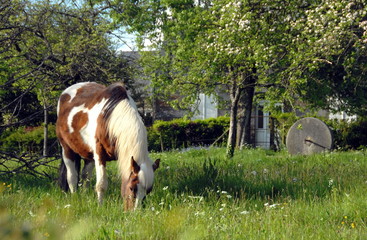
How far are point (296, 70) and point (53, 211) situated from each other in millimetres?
7418

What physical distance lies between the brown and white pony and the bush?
Answer: 46.7 feet

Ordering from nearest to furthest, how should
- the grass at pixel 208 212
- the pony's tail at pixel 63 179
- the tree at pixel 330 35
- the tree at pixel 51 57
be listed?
the grass at pixel 208 212 < the pony's tail at pixel 63 179 < the tree at pixel 51 57 < the tree at pixel 330 35

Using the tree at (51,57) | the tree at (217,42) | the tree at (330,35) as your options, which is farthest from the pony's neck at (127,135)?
the tree at (217,42)

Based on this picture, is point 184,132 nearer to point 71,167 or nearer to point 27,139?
point 27,139

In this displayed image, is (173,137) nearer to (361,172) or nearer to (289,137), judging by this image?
(289,137)

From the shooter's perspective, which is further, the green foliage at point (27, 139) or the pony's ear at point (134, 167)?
the green foliage at point (27, 139)

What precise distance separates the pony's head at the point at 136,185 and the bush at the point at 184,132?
1648 cm

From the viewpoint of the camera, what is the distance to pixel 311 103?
18375 millimetres

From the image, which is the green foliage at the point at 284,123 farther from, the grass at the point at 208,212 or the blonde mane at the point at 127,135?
the blonde mane at the point at 127,135

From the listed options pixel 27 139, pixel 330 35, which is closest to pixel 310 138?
pixel 330 35

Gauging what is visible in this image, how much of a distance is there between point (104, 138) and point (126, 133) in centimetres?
57

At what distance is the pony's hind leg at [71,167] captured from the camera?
8.04 meters

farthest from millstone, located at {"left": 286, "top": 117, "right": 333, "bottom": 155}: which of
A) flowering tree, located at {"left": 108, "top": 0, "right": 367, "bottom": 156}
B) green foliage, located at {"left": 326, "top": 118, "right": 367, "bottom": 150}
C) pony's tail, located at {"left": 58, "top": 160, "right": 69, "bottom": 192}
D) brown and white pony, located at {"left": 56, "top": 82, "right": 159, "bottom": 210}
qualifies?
pony's tail, located at {"left": 58, "top": 160, "right": 69, "bottom": 192}

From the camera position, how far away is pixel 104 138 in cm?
672
